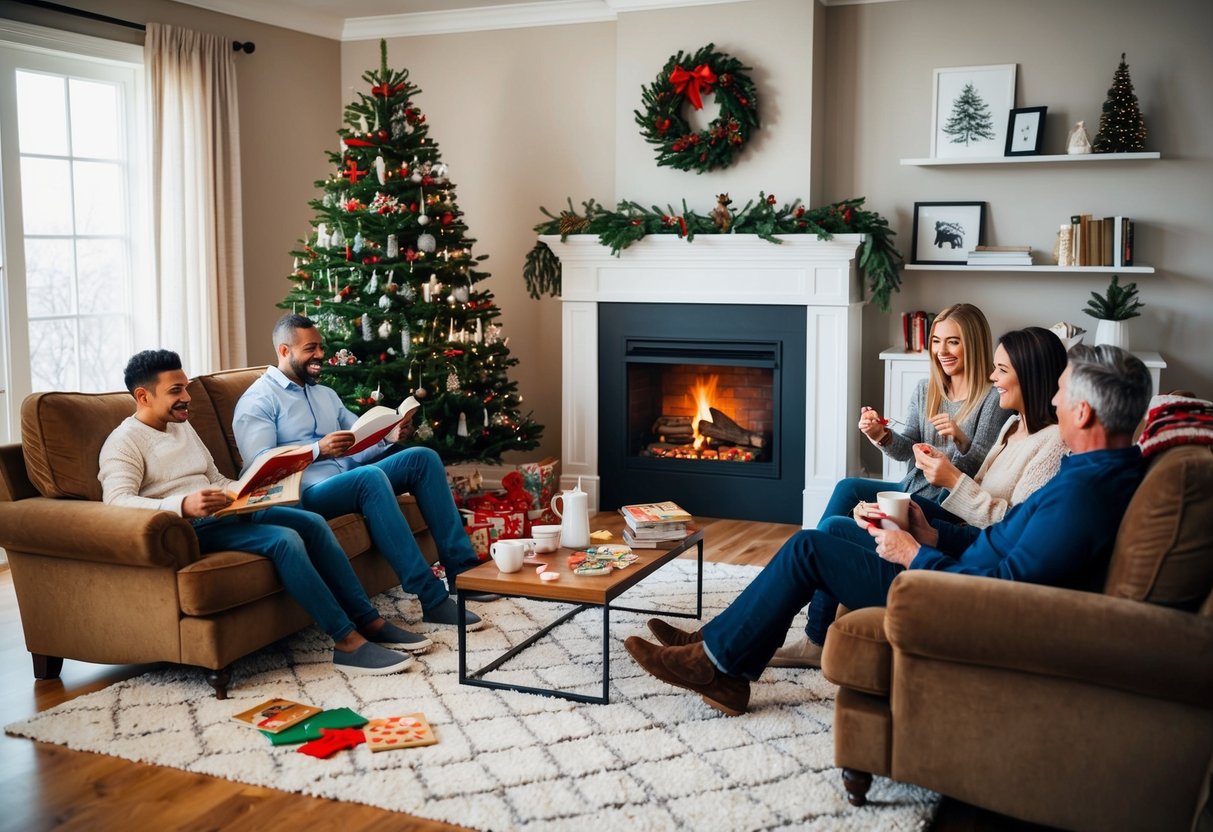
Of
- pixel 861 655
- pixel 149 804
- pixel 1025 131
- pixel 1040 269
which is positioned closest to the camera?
pixel 861 655

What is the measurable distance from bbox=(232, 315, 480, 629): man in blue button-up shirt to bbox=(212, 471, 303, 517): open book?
1.09ft

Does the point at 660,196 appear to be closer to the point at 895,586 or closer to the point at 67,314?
the point at 67,314

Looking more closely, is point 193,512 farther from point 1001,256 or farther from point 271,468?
point 1001,256

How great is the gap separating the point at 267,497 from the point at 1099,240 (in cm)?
386

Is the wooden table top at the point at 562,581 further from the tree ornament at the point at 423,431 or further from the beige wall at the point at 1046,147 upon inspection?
the beige wall at the point at 1046,147

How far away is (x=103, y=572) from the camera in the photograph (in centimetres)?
318

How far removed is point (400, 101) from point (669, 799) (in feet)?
11.7

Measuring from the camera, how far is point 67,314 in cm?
500

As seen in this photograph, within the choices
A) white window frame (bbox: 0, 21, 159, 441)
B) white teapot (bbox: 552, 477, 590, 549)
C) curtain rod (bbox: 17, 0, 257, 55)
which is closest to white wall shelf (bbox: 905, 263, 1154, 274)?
white teapot (bbox: 552, 477, 590, 549)

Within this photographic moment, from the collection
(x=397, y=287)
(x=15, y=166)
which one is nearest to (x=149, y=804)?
(x=397, y=287)

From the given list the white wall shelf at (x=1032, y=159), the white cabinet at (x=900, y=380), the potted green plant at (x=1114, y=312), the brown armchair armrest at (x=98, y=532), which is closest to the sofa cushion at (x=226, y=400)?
the brown armchair armrest at (x=98, y=532)

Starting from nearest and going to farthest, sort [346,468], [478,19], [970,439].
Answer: [970,439], [346,468], [478,19]

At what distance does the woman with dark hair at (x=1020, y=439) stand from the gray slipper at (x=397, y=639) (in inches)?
65.9

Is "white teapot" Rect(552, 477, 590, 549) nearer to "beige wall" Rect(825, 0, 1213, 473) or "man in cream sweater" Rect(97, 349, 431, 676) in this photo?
"man in cream sweater" Rect(97, 349, 431, 676)
